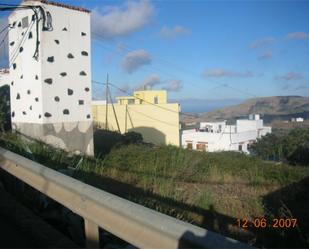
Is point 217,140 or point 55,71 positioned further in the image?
point 217,140

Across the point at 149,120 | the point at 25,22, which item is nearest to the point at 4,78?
the point at 25,22

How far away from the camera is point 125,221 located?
9.65 ft

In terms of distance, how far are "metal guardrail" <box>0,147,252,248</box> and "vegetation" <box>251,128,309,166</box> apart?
2101 centimetres

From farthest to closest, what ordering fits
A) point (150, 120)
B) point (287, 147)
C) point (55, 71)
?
1. point (150, 120)
2. point (287, 147)
3. point (55, 71)

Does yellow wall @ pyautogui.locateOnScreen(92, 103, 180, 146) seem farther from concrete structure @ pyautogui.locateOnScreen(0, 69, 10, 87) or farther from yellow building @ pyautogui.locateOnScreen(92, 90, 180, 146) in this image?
concrete structure @ pyautogui.locateOnScreen(0, 69, 10, 87)

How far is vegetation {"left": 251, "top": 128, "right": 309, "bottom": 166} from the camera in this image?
27.5m

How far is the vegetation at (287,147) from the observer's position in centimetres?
2753

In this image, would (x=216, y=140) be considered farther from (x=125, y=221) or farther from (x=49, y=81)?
(x=125, y=221)

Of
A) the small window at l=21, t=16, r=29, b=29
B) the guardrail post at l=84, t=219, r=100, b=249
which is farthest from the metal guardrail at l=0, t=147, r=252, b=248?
the small window at l=21, t=16, r=29, b=29

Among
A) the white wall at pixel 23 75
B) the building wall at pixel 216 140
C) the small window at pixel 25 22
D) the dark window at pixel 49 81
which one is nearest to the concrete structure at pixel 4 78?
the white wall at pixel 23 75

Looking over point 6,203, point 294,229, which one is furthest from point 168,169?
point 6,203

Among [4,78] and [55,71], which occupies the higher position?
[4,78]

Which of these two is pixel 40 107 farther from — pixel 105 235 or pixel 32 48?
pixel 105 235

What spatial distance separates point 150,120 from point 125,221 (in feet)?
144
